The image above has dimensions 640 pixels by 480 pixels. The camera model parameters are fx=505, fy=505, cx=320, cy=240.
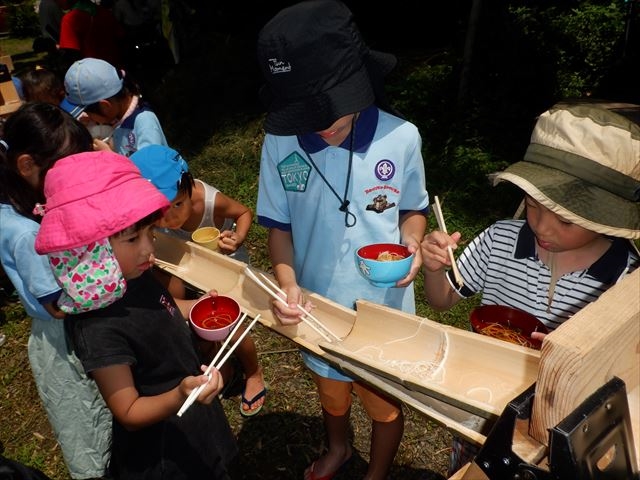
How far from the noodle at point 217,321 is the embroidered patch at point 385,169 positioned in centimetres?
109

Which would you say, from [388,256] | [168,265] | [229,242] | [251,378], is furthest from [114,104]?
[388,256]

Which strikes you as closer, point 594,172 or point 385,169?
point 594,172

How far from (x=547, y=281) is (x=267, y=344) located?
10.3 feet

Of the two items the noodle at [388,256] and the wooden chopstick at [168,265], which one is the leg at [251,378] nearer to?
the wooden chopstick at [168,265]

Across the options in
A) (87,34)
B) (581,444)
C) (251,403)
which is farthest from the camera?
(87,34)

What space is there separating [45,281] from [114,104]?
2.51 metres

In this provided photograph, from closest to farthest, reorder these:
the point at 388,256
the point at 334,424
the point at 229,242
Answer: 1. the point at 388,256
2. the point at 334,424
3. the point at 229,242

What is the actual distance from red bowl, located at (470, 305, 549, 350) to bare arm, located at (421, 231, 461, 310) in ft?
0.88

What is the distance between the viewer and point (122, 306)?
88.7 inches

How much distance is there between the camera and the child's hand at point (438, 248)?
2.20 meters

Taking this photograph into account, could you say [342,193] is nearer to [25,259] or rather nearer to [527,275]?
[527,275]

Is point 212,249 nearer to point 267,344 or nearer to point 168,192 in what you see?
point 168,192

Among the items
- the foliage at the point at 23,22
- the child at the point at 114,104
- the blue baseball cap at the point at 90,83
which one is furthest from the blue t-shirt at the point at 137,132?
the foliage at the point at 23,22

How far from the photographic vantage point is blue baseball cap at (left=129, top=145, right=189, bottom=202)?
318 cm
